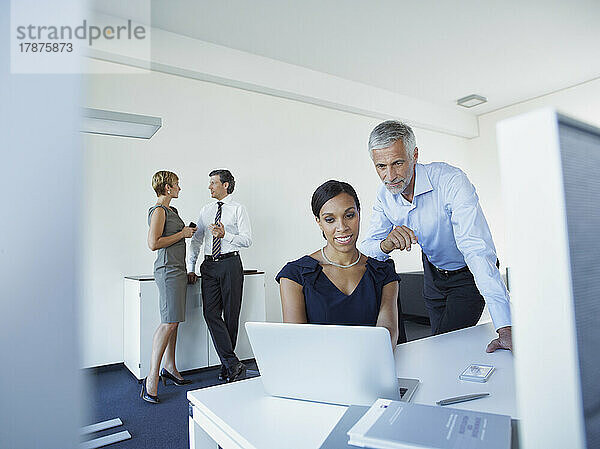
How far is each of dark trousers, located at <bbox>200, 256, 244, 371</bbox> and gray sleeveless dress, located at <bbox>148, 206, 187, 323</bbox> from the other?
0.29m

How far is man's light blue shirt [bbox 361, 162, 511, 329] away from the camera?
1.81 meters

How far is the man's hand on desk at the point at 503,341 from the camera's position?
144 centimetres

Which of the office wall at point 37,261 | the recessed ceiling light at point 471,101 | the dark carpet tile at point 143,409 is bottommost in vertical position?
the dark carpet tile at point 143,409

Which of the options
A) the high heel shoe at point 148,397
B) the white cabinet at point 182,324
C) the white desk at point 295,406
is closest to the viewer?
the white desk at point 295,406

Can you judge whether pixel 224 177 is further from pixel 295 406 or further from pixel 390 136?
pixel 295 406

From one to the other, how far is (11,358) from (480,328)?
192 cm

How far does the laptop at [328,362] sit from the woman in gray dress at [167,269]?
2338 mm

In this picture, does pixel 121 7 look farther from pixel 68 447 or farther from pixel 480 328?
pixel 68 447

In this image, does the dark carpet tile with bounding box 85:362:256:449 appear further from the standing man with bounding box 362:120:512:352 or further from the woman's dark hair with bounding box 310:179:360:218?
the standing man with bounding box 362:120:512:352

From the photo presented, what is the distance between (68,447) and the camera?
0.25 m

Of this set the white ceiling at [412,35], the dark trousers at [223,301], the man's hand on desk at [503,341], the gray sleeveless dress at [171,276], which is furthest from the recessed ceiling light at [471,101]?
the man's hand on desk at [503,341]

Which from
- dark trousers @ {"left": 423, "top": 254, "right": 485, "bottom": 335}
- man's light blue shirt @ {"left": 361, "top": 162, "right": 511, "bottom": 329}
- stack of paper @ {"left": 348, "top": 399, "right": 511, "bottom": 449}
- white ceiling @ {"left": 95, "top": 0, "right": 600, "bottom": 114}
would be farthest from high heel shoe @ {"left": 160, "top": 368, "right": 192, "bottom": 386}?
white ceiling @ {"left": 95, "top": 0, "right": 600, "bottom": 114}

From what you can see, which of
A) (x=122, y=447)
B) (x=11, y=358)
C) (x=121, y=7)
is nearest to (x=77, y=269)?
(x=11, y=358)

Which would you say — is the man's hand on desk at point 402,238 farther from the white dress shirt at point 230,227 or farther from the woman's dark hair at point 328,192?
the white dress shirt at point 230,227
